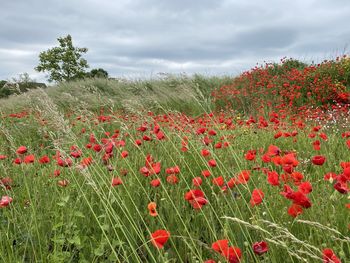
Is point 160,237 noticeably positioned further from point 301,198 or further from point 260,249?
point 301,198

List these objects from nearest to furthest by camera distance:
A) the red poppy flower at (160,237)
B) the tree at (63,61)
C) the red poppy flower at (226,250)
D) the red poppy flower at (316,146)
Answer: the red poppy flower at (226,250) → the red poppy flower at (160,237) → the red poppy flower at (316,146) → the tree at (63,61)

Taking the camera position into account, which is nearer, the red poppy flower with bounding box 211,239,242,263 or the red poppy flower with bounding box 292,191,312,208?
the red poppy flower with bounding box 211,239,242,263

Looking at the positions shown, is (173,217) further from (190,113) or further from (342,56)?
(342,56)

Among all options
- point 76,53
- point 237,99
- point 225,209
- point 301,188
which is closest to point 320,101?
point 237,99

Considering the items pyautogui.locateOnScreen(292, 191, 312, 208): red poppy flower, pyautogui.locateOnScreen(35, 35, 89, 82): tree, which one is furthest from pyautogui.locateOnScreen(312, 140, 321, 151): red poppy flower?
pyautogui.locateOnScreen(35, 35, 89, 82): tree

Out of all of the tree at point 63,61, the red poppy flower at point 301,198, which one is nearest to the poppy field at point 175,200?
the red poppy flower at point 301,198

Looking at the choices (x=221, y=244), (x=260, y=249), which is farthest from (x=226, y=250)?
(x=260, y=249)

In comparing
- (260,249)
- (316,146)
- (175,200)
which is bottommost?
(175,200)

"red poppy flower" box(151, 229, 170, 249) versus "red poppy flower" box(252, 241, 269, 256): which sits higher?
"red poppy flower" box(151, 229, 170, 249)

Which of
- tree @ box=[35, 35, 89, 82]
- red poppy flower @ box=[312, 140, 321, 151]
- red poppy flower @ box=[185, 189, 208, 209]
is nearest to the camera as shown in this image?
red poppy flower @ box=[185, 189, 208, 209]

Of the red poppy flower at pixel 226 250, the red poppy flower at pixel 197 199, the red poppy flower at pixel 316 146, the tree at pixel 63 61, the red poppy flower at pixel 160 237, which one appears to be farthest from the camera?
the tree at pixel 63 61

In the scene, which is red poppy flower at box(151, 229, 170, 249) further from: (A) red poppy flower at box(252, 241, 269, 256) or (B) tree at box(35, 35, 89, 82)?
(B) tree at box(35, 35, 89, 82)

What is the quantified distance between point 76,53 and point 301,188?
29.9 meters

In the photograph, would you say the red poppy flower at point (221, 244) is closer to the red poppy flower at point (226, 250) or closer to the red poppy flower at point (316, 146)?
the red poppy flower at point (226, 250)
